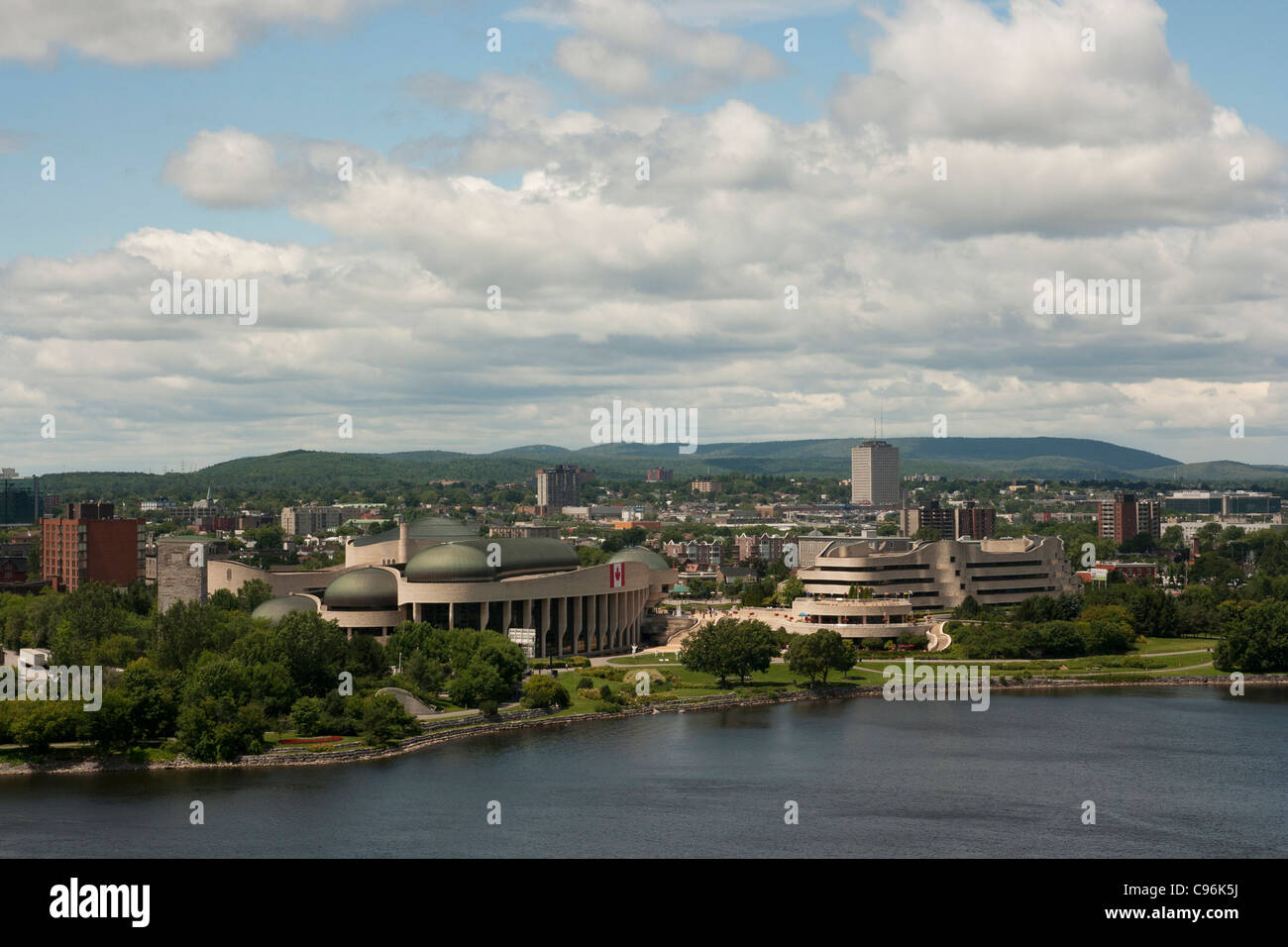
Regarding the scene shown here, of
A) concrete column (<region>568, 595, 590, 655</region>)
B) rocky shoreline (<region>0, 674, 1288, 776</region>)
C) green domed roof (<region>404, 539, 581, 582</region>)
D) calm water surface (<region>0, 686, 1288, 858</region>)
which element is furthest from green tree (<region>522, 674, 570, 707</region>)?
concrete column (<region>568, 595, 590, 655</region>)

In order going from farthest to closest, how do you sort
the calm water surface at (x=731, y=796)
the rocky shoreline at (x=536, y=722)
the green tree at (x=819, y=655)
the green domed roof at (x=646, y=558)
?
1. the green domed roof at (x=646, y=558)
2. the green tree at (x=819, y=655)
3. the rocky shoreline at (x=536, y=722)
4. the calm water surface at (x=731, y=796)

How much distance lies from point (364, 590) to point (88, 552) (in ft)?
136

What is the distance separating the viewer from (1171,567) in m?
156

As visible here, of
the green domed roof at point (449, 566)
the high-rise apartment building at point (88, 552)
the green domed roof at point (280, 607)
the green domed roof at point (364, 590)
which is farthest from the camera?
the high-rise apartment building at point (88, 552)

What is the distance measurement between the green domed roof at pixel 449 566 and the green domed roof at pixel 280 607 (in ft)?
21.7

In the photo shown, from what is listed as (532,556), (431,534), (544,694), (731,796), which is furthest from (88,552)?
(731,796)

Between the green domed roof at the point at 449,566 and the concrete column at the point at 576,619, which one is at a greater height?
the green domed roof at the point at 449,566

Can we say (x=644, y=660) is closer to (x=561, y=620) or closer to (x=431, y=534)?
(x=561, y=620)

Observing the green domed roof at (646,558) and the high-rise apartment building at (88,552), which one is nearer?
the green domed roof at (646,558)

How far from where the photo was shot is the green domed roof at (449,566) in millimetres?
89188

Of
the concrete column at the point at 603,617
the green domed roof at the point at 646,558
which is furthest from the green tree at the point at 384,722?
the green domed roof at the point at 646,558

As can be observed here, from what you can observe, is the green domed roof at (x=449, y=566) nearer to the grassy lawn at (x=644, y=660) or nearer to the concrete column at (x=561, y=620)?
the concrete column at (x=561, y=620)

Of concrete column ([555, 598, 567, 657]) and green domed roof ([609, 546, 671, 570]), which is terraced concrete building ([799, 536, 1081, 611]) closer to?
green domed roof ([609, 546, 671, 570])
